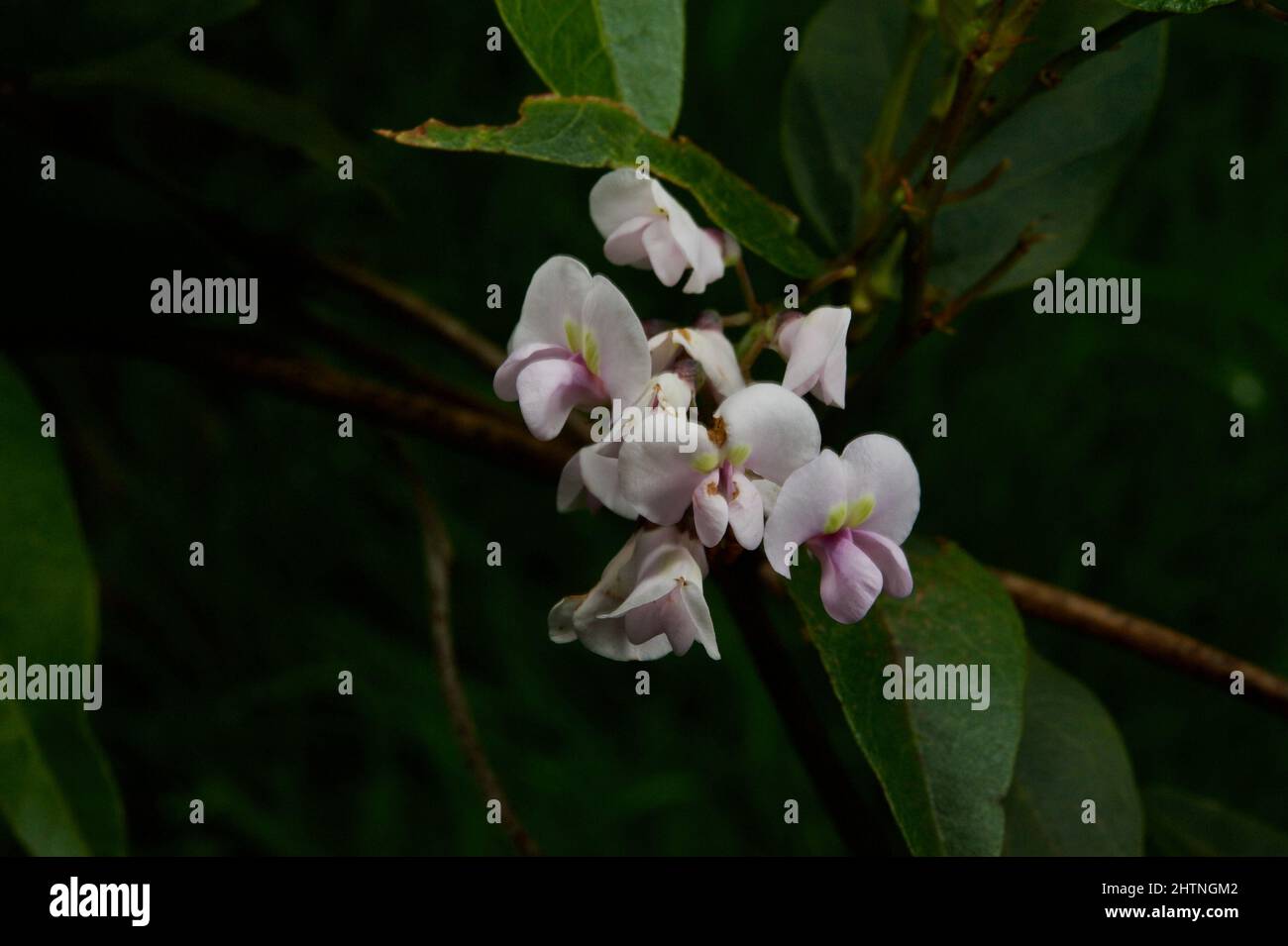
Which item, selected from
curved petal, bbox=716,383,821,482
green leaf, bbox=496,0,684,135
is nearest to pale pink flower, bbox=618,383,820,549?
curved petal, bbox=716,383,821,482

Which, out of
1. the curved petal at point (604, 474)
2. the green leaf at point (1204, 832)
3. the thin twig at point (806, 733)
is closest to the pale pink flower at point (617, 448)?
the curved petal at point (604, 474)

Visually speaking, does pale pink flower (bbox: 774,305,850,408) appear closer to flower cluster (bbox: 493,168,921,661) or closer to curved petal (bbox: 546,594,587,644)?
flower cluster (bbox: 493,168,921,661)

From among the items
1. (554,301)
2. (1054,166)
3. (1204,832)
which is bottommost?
(1204,832)

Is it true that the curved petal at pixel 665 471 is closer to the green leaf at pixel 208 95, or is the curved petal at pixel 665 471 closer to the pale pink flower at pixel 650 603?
the pale pink flower at pixel 650 603

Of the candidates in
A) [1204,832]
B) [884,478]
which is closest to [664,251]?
[884,478]

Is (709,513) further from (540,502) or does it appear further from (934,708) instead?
(540,502)
